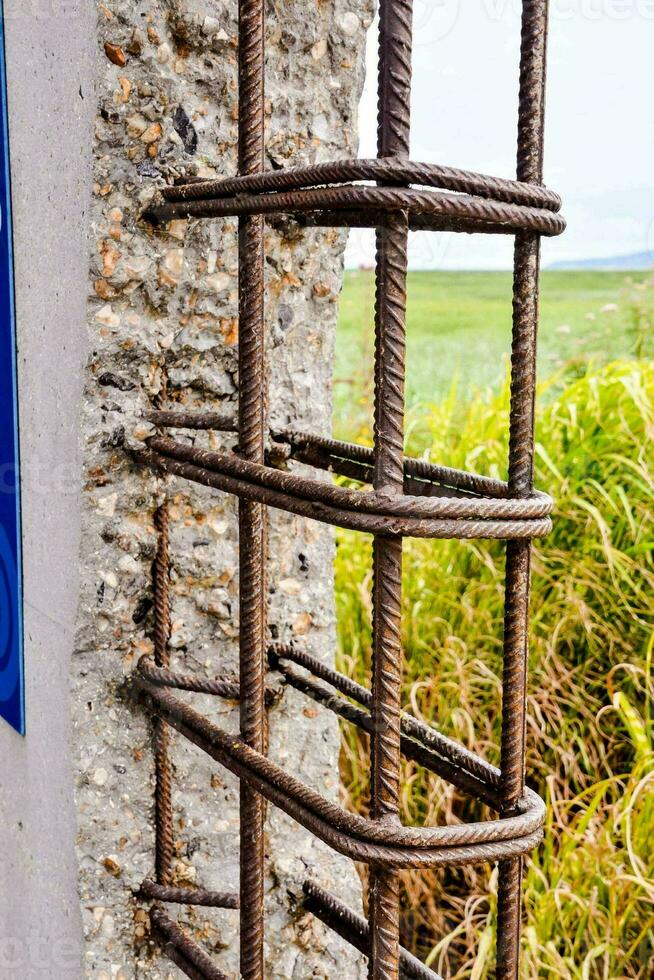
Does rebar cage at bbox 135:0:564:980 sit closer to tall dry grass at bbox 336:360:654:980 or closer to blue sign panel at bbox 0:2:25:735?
blue sign panel at bbox 0:2:25:735

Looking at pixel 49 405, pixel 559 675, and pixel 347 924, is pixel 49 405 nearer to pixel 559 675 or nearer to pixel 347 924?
pixel 347 924

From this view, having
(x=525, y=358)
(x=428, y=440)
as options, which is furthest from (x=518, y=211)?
(x=428, y=440)

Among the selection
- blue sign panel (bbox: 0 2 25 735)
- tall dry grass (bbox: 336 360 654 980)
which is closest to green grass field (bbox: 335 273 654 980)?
tall dry grass (bbox: 336 360 654 980)

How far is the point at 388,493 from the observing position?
33.7 inches

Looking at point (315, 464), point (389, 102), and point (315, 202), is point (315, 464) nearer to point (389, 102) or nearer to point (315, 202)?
point (315, 202)

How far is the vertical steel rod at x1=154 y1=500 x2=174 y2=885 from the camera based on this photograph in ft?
4.37

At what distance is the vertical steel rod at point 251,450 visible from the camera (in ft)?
3.45

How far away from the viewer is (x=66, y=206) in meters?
1.32

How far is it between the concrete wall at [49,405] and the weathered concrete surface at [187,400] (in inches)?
1.4

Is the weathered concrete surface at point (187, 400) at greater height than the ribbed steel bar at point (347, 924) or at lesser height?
greater

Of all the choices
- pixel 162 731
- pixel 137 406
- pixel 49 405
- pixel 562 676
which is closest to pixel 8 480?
pixel 49 405

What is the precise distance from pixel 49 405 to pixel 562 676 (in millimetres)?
1925

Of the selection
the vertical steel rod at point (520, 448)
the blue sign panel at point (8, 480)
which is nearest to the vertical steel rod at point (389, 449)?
the vertical steel rod at point (520, 448)

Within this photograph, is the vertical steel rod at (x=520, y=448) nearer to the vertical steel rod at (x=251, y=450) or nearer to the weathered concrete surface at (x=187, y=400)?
the vertical steel rod at (x=251, y=450)
